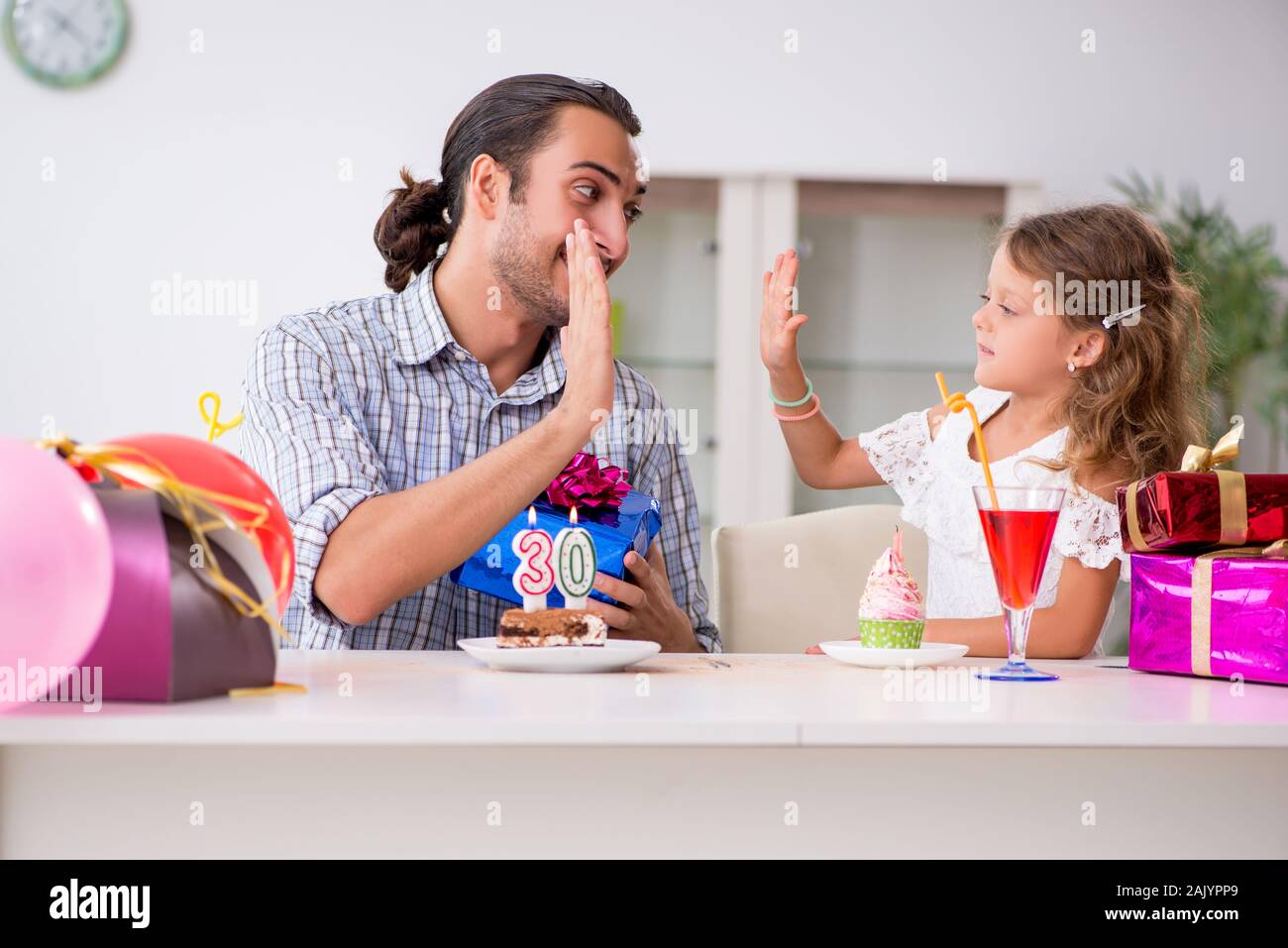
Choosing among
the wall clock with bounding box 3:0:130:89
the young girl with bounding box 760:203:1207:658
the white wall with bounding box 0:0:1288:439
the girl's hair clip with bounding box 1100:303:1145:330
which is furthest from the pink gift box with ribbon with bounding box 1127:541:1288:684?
the wall clock with bounding box 3:0:130:89

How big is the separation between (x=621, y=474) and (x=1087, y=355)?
872 millimetres

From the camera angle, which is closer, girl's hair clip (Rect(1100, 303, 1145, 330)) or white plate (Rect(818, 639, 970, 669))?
white plate (Rect(818, 639, 970, 669))

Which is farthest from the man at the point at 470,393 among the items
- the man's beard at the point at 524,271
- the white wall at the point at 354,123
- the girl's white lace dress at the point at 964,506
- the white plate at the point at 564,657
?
the white wall at the point at 354,123

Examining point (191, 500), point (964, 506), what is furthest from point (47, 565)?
point (964, 506)

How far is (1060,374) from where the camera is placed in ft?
6.41

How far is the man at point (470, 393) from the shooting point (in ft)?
4.61

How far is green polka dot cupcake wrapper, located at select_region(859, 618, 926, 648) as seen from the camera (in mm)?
1244

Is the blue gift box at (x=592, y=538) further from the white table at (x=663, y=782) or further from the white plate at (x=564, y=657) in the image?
the white table at (x=663, y=782)

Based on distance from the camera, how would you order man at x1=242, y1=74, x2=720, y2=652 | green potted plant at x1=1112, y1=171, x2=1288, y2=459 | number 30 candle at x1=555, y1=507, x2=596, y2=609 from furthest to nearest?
green potted plant at x1=1112, y1=171, x2=1288, y2=459
man at x1=242, y1=74, x2=720, y2=652
number 30 candle at x1=555, y1=507, x2=596, y2=609

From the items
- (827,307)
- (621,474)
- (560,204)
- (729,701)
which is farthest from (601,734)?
(827,307)

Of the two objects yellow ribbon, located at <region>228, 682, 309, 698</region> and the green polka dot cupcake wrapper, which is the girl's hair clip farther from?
yellow ribbon, located at <region>228, 682, 309, 698</region>

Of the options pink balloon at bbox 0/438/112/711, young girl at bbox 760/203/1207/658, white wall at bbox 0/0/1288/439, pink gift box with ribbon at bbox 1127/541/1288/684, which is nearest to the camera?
pink balloon at bbox 0/438/112/711

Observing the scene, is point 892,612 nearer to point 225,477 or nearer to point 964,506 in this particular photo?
point 225,477
